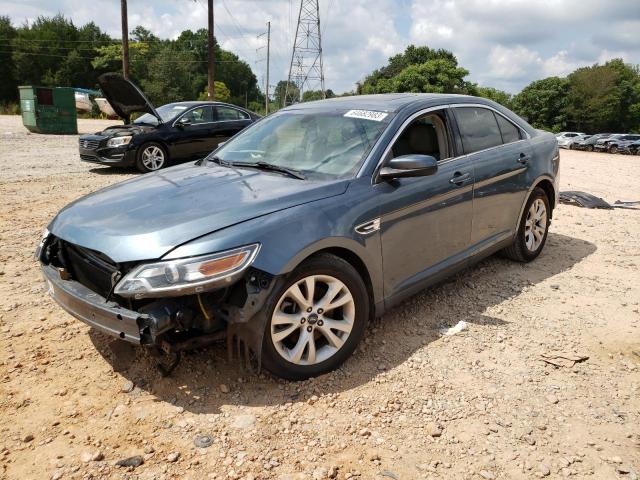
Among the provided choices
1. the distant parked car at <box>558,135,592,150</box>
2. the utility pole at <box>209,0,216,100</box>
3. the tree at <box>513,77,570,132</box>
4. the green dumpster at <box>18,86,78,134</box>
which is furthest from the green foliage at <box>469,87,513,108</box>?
the green dumpster at <box>18,86,78,134</box>

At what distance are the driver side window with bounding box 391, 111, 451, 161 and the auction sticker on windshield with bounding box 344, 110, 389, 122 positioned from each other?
0.20 meters

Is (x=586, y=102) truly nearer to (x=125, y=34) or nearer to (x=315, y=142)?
(x=125, y=34)

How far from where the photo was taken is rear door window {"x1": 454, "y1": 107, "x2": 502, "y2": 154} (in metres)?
4.13

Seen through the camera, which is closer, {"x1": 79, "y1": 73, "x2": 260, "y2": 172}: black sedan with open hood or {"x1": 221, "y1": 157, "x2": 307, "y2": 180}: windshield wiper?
{"x1": 221, "y1": 157, "x2": 307, "y2": 180}: windshield wiper

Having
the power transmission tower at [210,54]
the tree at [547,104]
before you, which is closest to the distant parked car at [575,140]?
the tree at [547,104]

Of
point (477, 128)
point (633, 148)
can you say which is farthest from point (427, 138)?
point (633, 148)

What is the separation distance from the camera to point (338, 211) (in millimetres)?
2996

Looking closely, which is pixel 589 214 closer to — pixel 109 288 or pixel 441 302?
pixel 441 302

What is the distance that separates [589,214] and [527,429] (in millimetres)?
6084

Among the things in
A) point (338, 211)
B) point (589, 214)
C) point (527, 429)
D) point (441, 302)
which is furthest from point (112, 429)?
point (589, 214)

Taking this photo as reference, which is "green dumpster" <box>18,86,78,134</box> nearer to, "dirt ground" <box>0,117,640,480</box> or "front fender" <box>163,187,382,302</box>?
"dirt ground" <box>0,117,640,480</box>

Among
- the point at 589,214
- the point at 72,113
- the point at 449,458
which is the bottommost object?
the point at 449,458

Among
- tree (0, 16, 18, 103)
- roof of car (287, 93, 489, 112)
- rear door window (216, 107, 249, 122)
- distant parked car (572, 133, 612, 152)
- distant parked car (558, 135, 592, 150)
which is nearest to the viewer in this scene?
roof of car (287, 93, 489, 112)

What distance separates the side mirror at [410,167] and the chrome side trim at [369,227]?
310 mm
